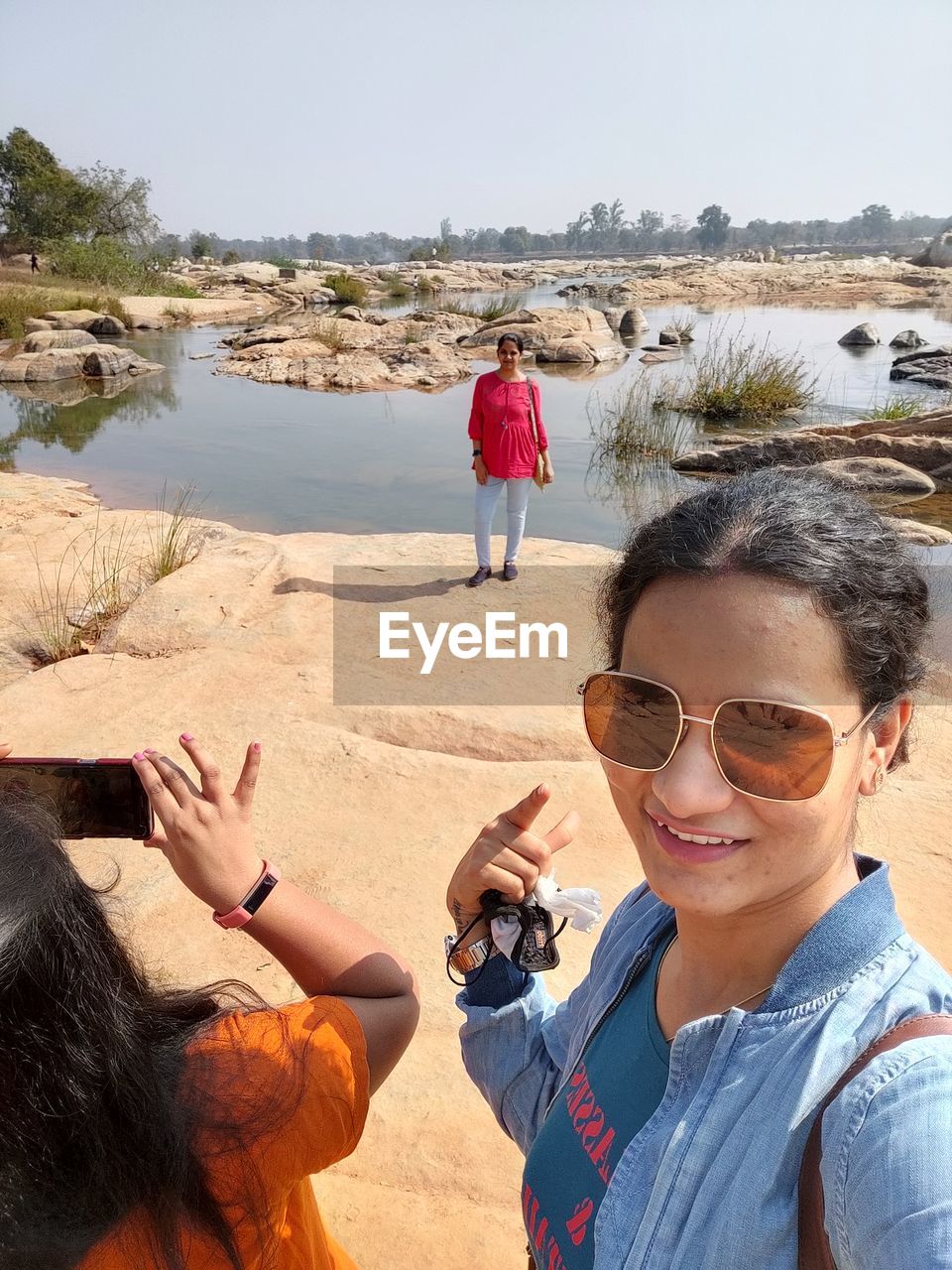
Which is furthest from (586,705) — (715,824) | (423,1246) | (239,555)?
(239,555)

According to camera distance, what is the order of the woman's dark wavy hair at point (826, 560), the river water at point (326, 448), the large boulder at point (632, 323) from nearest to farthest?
the woman's dark wavy hair at point (826, 560), the river water at point (326, 448), the large boulder at point (632, 323)

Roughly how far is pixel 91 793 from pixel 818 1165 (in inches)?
43.1

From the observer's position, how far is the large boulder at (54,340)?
18.2 metres

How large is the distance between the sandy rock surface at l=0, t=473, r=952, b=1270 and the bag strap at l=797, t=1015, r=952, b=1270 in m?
1.35

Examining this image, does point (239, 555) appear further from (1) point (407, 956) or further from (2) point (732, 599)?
(2) point (732, 599)

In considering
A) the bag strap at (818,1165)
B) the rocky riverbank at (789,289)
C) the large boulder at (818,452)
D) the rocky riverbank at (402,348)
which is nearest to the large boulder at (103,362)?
the rocky riverbank at (402,348)

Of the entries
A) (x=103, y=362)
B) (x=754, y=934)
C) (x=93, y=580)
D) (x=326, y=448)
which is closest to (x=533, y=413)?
(x=93, y=580)

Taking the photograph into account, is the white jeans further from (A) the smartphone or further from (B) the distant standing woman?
(A) the smartphone

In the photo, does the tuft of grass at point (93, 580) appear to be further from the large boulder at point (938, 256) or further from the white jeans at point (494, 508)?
the large boulder at point (938, 256)

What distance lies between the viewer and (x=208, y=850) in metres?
1.31

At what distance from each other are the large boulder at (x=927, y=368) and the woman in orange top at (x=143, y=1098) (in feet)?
58.1

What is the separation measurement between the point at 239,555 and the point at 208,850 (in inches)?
197

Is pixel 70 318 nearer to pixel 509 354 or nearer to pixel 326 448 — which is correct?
pixel 326 448

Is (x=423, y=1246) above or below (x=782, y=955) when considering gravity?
below
